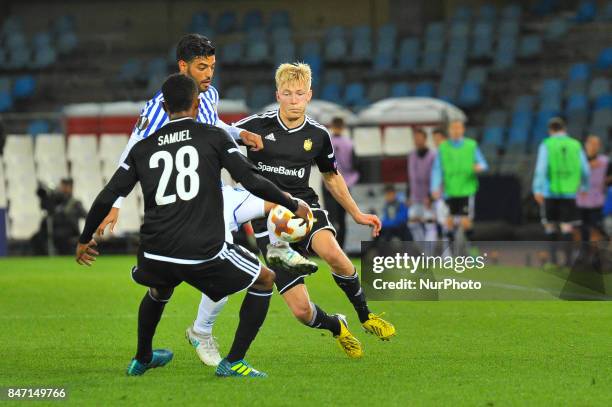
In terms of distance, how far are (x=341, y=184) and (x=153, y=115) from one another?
5.17 ft

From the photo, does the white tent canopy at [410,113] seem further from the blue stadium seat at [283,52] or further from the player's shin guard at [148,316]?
the player's shin guard at [148,316]

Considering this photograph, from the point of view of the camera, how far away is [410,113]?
72.9 feet

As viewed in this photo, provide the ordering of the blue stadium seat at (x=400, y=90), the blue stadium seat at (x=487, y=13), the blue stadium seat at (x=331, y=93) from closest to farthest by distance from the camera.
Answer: the blue stadium seat at (x=400, y=90) < the blue stadium seat at (x=331, y=93) < the blue stadium seat at (x=487, y=13)

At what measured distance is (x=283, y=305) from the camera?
1259cm

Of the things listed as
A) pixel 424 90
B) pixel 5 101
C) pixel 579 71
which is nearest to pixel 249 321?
pixel 424 90

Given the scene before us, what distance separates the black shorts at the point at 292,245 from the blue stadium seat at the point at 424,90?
69.3ft

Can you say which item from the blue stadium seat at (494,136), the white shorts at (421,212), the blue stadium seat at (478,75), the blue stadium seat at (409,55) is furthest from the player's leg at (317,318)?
the blue stadium seat at (409,55)

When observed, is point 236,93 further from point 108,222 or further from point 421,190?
point 108,222

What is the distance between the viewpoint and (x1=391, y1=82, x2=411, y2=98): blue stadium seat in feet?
96.9

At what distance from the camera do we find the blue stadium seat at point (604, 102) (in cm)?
2719

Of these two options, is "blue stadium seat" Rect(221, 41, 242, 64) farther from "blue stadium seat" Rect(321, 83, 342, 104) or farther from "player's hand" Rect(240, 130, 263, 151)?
"player's hand" Rect(240, 130, 263, 151)

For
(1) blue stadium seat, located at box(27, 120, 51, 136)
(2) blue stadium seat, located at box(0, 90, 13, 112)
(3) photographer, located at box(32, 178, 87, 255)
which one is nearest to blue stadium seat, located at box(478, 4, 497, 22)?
(1) blue stadium seat, located at box(27, 120, 51, 136)

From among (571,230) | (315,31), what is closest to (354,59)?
(315,31)

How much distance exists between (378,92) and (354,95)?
670mm
